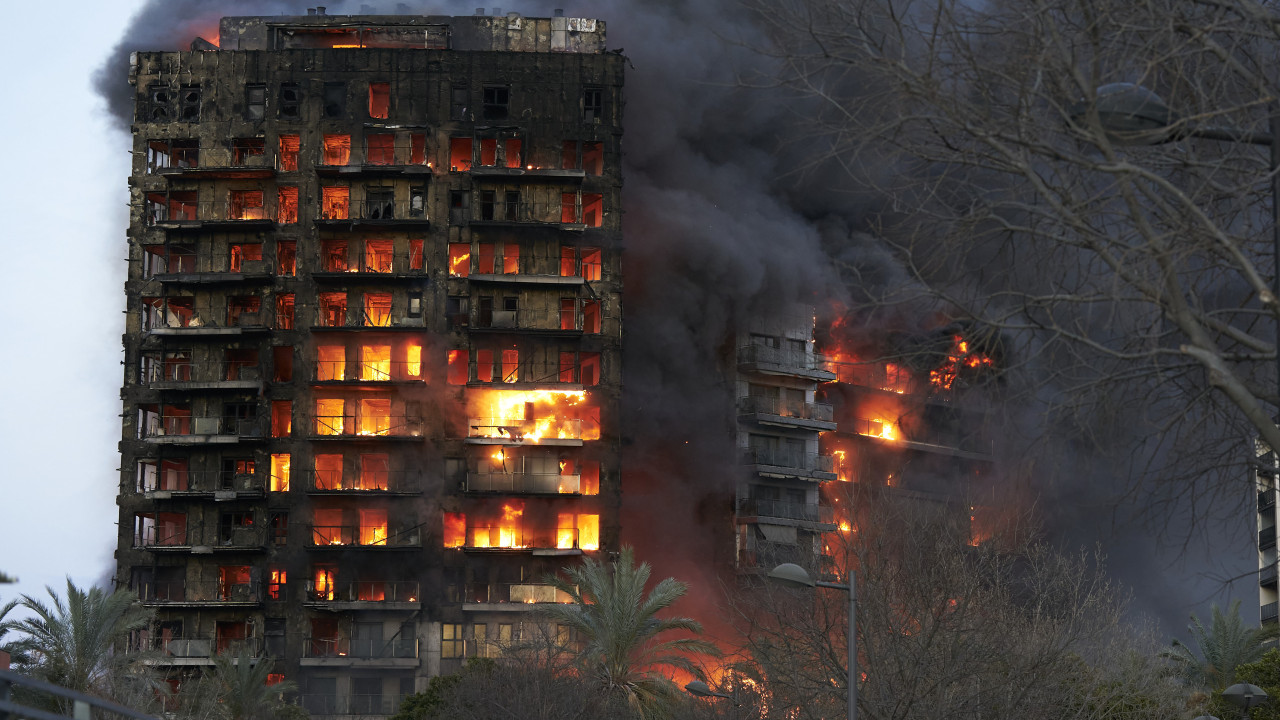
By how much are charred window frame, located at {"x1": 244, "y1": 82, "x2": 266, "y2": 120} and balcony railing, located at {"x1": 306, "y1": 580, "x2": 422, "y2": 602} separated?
2333 centimetres

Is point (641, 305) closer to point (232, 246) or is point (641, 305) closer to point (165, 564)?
point (232, 246)

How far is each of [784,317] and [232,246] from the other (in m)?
30.0

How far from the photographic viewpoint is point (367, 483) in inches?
3290

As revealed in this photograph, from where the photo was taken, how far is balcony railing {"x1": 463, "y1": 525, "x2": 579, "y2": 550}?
8219 cm

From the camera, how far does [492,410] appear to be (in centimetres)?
8444

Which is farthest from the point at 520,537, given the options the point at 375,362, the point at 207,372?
the point at 207,372

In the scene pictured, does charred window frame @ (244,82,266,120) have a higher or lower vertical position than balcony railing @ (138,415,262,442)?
higher

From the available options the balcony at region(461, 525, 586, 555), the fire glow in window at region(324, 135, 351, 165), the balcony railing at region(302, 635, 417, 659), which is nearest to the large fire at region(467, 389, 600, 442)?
the balcony at region(461, 525, 586, 555)

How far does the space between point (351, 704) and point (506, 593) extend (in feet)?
27.6

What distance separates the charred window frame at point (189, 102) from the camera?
8812 cm

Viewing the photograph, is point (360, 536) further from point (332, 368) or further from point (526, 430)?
point (526, 430)

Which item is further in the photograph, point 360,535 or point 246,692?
point 360,535

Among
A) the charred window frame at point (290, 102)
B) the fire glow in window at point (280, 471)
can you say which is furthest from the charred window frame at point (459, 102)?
the fire glow in window at point (280, 471)

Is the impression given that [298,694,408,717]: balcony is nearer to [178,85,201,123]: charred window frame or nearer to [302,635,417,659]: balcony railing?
[302,635,417,659]: balcony railing
